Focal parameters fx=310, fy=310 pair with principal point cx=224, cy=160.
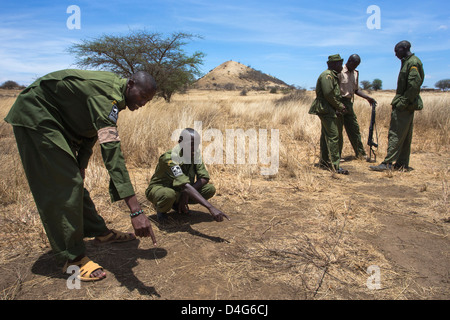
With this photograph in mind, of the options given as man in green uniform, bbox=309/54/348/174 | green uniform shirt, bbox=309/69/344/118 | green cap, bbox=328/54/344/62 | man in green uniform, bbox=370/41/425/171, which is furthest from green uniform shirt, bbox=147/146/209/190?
man in green uniform, bbox=370/41/425/171

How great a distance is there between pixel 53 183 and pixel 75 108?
541 millimetres

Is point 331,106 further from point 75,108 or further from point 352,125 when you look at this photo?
point 75,108

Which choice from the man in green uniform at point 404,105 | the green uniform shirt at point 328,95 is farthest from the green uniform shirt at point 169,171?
the man in green uniform at point 404,105

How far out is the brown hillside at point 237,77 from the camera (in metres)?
49.5

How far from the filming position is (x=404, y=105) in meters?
5.22

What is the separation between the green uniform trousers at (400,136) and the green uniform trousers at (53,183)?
514 cm

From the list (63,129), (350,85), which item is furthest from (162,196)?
(350,85)

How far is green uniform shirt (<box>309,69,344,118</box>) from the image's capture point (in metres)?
5.25

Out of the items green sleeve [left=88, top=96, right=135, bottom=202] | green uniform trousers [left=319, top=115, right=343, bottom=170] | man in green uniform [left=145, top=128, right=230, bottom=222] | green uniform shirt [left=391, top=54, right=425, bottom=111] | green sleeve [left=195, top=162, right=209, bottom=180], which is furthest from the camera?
green uniform trousers [left=319, top=115, right=343, bottom=170]

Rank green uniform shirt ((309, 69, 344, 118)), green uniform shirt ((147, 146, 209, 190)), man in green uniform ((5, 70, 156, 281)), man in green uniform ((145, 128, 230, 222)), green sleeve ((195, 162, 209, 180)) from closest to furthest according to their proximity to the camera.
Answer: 1. man in green uniform ((5, 70, 156, 281))
2. man in green uniform ((145, 128, 230, 222))
3. green uniform shirt ((147, 146, 209, 190))
4. green sleeve ((195, 162, 209, 180))
5. green uniform shirt ((309, 69, 344, 118))

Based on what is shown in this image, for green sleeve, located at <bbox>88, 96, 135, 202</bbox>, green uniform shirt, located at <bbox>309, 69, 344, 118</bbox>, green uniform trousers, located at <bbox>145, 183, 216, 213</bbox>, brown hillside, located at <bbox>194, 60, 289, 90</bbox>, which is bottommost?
green uniform trousers, located at <bbox>145, 183, 216, 213</bbox>

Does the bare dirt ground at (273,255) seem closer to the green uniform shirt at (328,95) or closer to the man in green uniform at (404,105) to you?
the man in green uniform at (404,105)

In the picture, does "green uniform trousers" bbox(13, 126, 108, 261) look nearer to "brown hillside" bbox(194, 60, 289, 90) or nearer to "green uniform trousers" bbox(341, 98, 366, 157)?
"green uniform trousers" bbox(341, 98, 366, 157)

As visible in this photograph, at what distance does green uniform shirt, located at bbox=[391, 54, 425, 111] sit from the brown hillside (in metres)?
42.2
